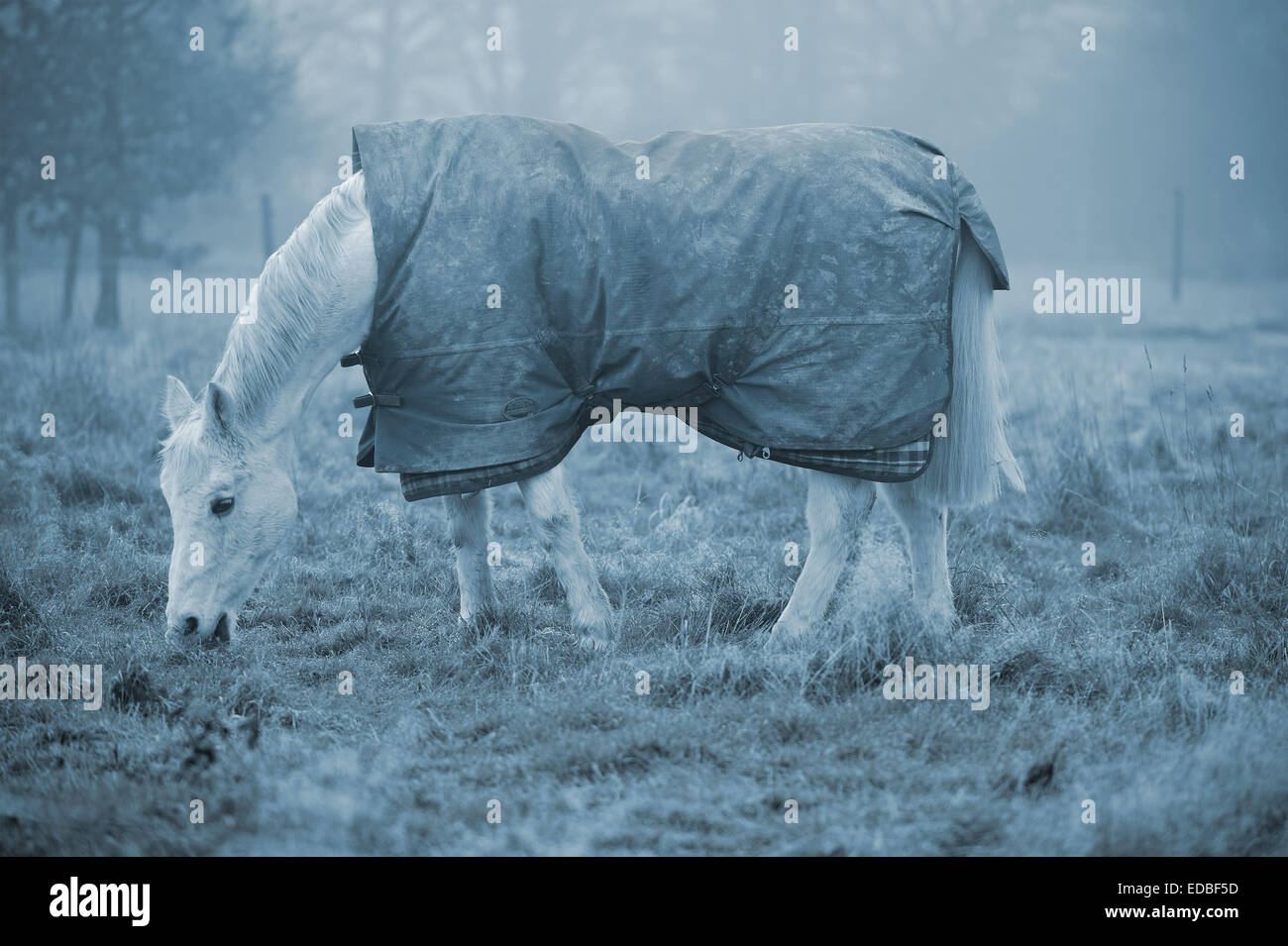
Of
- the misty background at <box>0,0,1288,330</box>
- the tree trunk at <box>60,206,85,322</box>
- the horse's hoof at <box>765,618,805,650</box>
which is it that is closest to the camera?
the horse's hoof at <box>765,618,805,650</box>

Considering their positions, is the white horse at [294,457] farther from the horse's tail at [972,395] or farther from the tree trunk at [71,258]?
the tree trunk at [71,258]

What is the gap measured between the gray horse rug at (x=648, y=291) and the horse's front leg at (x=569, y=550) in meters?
0.21

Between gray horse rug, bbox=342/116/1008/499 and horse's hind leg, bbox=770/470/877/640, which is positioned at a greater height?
gray horse rug, bbox=342/116/1008/499

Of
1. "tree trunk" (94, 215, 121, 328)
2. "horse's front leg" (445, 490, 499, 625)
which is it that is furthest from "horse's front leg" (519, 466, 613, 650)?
"tree trunk" (94, 215, 121, 328)

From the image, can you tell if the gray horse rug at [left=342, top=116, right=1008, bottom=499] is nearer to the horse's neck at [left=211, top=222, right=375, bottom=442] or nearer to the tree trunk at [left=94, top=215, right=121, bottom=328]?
the horse's neck at [left=211, top=222, right=375, bottom=442]

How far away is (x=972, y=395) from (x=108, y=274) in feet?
46.5

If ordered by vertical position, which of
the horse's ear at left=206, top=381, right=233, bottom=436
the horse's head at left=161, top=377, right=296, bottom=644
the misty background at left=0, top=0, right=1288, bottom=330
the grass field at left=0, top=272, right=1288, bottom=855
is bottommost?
the grass field at left=0, top=272, right=1288, bottom=855

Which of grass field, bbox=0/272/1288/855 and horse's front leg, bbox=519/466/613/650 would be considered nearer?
grass field, bbox=0/272/1288/855

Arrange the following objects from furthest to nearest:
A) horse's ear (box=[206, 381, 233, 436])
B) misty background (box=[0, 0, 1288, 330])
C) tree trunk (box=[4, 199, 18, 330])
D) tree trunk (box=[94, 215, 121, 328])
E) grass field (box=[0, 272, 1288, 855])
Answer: misty background (box=[0, 0, 1288, 330]), tree trunk (box=[94, 215, 121, 328]), tree trunk (box=[4, 199, 18, 330]), horse's ear (box=[206, 381, 233, 436]), grass field (box=[0, 272, 1288, 855])

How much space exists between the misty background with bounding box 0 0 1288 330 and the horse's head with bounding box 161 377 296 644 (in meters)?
Result: 22.7

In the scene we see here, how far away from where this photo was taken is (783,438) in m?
4.15

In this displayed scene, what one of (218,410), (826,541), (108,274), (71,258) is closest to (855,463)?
(826,541)

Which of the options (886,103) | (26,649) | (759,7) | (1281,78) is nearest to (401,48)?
(759,7)

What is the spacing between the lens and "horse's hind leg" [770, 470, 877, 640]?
14.3 feet
